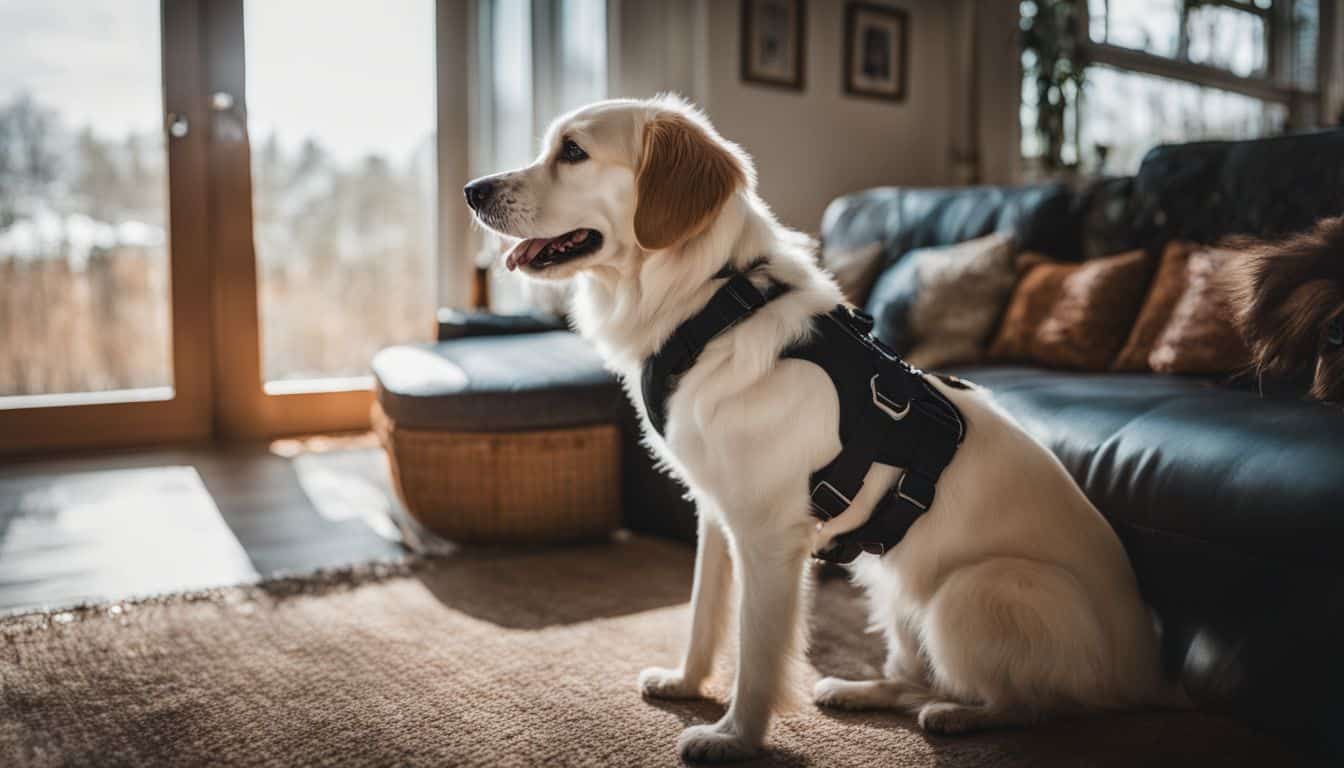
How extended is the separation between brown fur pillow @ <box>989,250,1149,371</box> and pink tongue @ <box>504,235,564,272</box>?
154 centimetres

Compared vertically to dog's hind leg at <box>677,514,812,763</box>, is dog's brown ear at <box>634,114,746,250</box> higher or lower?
higher

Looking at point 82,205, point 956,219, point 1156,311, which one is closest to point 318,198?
point 82,205

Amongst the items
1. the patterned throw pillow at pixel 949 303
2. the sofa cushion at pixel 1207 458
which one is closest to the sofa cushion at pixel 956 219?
the patterned throw pillow at pixel 949 303

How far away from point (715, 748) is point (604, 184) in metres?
0.87

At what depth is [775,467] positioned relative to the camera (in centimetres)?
134

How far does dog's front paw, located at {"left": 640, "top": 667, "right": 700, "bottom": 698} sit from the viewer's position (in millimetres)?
1605

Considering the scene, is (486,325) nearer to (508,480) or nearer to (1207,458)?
(508,480)

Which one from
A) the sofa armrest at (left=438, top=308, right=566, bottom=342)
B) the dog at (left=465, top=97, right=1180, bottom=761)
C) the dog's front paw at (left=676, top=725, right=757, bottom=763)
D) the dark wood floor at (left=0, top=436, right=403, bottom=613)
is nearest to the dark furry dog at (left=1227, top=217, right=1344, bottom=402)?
the dog at (left=465, top=97, right=1180, bottom=761)

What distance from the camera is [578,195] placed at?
1.47 metres

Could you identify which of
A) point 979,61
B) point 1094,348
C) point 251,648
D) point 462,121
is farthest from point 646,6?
point 251,648

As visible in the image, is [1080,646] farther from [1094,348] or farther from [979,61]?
[979,61]

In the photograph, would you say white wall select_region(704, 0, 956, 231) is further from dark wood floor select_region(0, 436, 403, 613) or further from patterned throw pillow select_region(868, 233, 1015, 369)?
dark wood floor select_region(0, 436, 403, 613)

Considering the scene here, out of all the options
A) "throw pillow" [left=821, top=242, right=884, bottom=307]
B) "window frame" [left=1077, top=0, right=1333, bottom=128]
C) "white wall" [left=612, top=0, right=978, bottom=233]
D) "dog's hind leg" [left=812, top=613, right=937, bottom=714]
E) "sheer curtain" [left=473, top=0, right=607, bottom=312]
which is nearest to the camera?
"dog's hind leg" [left=812, top=613, right=937, bottom=714]

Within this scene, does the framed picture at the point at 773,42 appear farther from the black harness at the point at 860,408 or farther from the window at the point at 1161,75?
the black harness at the point at 860,408
